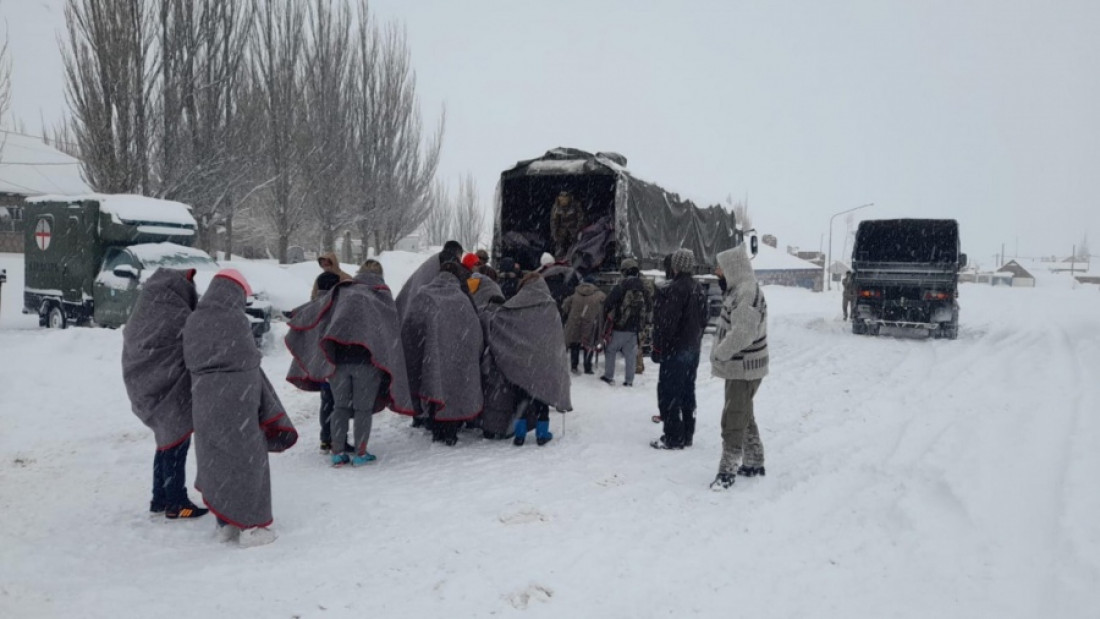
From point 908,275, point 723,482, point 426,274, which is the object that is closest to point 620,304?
point 426,274

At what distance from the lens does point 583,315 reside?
9.88m

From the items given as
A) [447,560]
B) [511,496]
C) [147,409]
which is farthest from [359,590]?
[147,409]

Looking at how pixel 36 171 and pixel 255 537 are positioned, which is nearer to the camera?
pixel 255 537

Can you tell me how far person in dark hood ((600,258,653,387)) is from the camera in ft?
31.4

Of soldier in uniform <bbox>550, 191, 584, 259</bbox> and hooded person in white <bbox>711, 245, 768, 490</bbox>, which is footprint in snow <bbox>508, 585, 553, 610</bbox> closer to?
hooded person in white <bbox>711, 245, 768, 490</bbox>

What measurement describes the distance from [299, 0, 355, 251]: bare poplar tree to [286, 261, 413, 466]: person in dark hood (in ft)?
65.5

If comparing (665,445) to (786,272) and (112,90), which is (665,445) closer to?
(112,90)

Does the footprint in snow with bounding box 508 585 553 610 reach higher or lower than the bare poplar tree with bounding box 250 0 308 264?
lower

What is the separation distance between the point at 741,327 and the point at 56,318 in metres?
13.8

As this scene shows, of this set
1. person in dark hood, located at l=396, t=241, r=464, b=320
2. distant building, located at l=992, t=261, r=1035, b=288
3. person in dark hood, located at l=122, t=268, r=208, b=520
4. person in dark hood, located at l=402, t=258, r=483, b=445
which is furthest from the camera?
distant building, located at l=992, t=261, r=1035, b=288

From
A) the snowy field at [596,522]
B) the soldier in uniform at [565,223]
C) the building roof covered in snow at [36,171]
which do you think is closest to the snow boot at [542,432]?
the snowy field at [596,522]

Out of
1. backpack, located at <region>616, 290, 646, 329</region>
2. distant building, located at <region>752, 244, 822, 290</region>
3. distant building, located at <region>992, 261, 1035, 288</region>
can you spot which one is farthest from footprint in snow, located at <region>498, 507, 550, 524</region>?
distant building, located at <region>992, 261, 1035, 288</region>

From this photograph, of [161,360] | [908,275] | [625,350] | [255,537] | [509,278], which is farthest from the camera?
[908,275]

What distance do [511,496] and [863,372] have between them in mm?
7744
